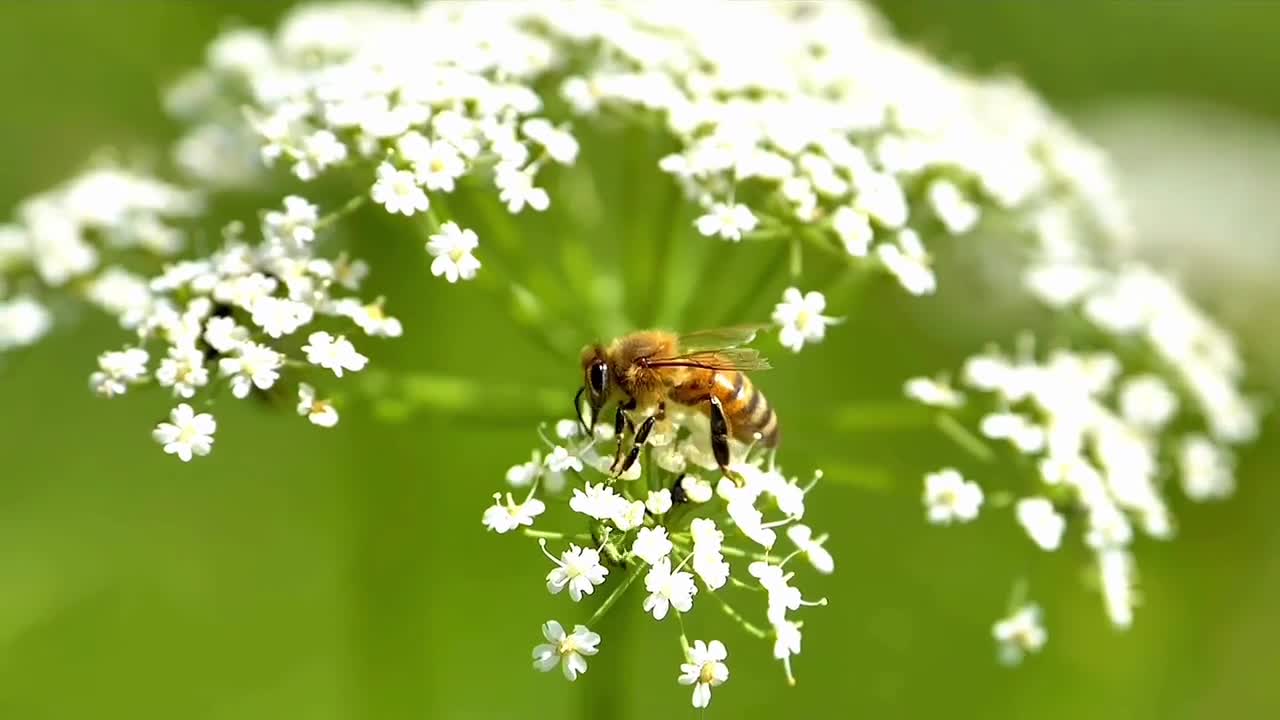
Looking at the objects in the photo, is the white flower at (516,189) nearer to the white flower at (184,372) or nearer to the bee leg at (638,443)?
the bee leg at (638,443)

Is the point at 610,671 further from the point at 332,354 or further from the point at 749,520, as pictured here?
the point at 332,354

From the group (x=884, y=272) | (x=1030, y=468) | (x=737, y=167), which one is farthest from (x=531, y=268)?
(x=1030, y=468)

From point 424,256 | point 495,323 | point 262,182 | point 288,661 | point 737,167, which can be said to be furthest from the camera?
point 495,323

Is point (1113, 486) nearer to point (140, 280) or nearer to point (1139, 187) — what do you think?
point (140, 280)

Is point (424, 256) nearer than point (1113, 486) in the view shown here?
No

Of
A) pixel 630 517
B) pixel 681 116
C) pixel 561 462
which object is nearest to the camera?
pixel 630 517

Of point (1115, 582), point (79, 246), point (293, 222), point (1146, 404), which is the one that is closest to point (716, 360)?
point (293, 222)
